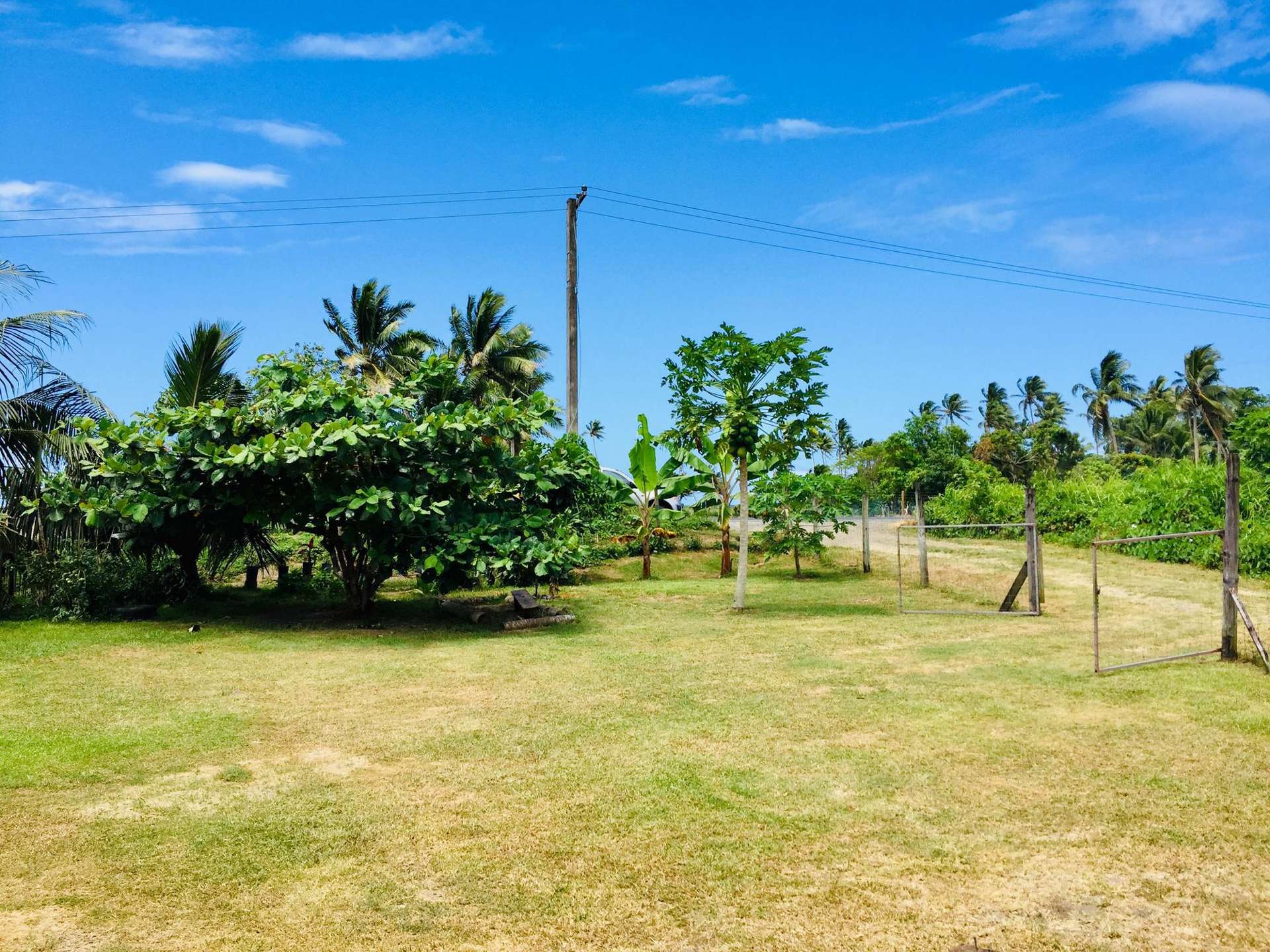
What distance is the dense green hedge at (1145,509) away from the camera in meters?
18.0

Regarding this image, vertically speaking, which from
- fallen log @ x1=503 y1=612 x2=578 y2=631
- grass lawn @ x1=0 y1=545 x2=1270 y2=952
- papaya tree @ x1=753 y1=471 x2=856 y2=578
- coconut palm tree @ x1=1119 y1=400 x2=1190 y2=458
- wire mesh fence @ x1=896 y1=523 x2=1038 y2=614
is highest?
coconut palm tree @ x1=1119 y1=400 x2=1190 y2=458

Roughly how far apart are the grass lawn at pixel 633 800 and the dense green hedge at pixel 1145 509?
1010 centimetres

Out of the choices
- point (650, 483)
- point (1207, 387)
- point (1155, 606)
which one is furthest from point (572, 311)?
point (1207, 387)

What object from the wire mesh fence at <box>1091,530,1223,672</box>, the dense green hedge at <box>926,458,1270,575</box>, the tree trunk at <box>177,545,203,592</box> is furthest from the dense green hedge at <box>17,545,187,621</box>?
the dense green hedge at <box>926,458,1270,575</box>

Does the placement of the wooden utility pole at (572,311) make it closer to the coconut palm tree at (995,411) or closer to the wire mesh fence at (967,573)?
the wire mesh fence at (967,573)

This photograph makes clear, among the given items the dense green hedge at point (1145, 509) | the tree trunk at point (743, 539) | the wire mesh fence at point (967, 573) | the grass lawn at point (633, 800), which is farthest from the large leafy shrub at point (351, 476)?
the dense green hedge at point (1145, 509)

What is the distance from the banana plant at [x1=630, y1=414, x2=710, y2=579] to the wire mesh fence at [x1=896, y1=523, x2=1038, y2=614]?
14.4 ft

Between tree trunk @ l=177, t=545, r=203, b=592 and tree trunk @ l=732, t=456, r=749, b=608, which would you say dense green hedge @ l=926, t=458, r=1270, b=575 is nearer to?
tree trunk @ l=732, t=456, r=749, b=608

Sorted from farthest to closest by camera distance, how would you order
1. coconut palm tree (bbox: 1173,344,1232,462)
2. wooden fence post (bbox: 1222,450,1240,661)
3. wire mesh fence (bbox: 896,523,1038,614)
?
coconut palm tree (bbox: 1173,344,1232,462), wire mesh fence (bbox: 896,523,1038,614), wooden fence post (bbox: 1222,450,1240,661)

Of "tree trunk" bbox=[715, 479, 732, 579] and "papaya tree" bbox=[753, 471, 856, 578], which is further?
"tree trunk" bbox=[715, 479, 732, 579]

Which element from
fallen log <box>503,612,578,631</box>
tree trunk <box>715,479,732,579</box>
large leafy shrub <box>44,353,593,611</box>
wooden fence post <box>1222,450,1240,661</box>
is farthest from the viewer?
tree trunk <box>715,479,732,579</box>

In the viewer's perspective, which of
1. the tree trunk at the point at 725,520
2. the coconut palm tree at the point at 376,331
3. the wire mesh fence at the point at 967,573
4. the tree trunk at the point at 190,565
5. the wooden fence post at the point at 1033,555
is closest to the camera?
the wooden fence post at the point at 1033,555

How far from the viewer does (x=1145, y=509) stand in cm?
2100

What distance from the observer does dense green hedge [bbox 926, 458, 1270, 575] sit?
708 inches
